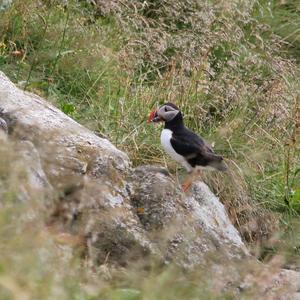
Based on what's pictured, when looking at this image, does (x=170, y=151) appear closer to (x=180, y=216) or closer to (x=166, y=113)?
(x=166, y=113)

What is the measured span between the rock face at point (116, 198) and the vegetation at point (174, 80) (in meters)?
1.01

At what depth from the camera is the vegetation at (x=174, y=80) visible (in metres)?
6.62

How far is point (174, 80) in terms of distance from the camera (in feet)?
25.1

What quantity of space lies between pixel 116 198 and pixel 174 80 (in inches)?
112

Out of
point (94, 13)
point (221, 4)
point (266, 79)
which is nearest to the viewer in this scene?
point (266, 79)

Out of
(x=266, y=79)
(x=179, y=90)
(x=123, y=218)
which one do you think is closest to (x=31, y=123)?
(x=123, y=218)

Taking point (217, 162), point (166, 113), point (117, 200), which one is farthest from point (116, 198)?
point (166, 113)

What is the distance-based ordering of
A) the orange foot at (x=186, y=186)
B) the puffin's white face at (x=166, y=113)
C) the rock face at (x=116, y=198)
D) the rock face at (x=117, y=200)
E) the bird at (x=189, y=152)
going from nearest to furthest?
the rock face at (x=117, y=200)
the rock face at (x=116, y=198)
the orange foot at (x=186, y=186)
the bird at (x=189, y=152)
the puffin's white face at (x=166, y=113)

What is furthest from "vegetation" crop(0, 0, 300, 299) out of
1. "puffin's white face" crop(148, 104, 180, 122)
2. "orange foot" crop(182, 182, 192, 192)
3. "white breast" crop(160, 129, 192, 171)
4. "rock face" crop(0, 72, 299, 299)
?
"rock face" crop(0, 72, 299, 299)

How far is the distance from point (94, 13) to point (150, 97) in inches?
63.0

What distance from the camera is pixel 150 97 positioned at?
729 cm

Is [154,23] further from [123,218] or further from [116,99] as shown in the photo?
[123,218]

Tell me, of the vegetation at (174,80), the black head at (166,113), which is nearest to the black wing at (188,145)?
the black head at (166,113)

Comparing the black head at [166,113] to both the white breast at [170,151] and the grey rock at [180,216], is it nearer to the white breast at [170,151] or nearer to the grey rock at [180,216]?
the white breast at [170,151]
